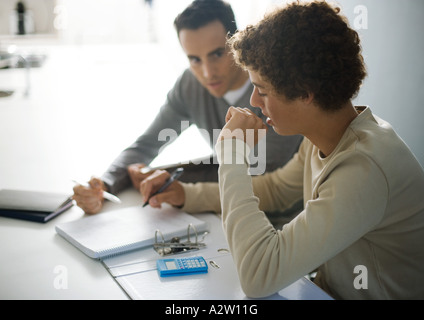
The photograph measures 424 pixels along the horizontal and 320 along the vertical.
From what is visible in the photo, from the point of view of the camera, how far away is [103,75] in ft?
13.7

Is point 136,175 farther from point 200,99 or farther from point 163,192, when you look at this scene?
point 200,99

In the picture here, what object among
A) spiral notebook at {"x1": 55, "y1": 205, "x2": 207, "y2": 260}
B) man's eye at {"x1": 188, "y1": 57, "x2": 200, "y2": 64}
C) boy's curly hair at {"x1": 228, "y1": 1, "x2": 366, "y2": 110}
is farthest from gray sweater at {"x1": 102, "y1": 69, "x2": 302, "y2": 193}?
boy's curly hair at {"x1": 228, "y1": 1, "x2": 366, "y2": 110}

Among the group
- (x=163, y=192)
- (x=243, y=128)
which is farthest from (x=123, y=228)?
(x=243, y=128)

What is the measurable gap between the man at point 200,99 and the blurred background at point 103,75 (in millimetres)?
191

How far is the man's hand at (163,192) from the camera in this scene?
1400 mm

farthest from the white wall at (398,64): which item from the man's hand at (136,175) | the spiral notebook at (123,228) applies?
the man's hand at (136,175)

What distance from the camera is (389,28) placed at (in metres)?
1.45

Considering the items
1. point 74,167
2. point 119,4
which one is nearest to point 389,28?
point 74,167

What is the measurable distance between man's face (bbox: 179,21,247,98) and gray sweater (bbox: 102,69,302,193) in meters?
0.07

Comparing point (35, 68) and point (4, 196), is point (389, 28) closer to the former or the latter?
point (4, 196)

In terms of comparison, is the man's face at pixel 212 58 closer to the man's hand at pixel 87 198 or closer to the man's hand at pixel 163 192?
the man's hand at pixel 163 192

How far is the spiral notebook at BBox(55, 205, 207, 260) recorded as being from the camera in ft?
3.74

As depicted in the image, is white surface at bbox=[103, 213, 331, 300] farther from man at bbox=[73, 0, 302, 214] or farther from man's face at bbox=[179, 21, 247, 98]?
Answer: man's face at bbox=[179, 21, 247, 98]

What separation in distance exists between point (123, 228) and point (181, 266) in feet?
0.91
